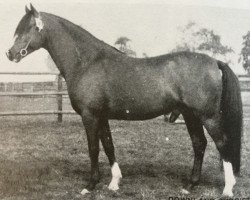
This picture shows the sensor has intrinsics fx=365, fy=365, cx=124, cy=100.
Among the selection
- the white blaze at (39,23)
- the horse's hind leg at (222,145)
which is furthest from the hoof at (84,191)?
the white blaze at (39,23)

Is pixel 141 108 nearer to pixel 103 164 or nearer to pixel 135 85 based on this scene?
pixel 135 85

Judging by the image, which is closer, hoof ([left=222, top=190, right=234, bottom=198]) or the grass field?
hoof ([left=222, top=190, right=234, bottom=198])

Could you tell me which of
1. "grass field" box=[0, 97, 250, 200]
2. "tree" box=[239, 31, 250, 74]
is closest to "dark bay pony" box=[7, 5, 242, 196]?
"grass field" box=[0, 97, 250, 200]

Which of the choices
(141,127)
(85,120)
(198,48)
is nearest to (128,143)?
(141,127)

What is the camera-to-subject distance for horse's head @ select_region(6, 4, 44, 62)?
416 cm

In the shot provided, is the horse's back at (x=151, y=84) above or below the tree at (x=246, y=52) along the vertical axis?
below

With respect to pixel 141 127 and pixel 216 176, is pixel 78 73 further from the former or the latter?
pixel 141 127

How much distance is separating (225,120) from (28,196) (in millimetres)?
2325

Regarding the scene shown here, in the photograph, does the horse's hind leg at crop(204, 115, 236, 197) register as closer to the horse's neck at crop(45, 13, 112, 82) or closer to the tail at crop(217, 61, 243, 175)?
the tail at crop(217, 61, 243, 175)

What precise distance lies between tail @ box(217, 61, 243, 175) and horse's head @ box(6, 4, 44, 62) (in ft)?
6.81

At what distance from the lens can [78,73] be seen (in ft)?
13.6

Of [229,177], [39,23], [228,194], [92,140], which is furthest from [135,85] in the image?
[228,194]

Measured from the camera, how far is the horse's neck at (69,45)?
421cm

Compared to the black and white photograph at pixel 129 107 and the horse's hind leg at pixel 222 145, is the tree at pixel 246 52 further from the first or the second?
the horse's hind leg at pixel 222 145
